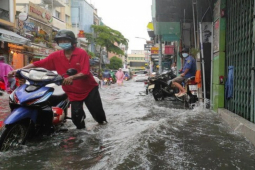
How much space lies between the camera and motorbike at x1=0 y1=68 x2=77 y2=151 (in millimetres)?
3076

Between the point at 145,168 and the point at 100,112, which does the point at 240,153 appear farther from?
the point at 100,112

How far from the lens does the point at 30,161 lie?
9.64 ft

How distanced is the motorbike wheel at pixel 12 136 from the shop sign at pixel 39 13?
19.8 m

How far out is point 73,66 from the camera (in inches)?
161

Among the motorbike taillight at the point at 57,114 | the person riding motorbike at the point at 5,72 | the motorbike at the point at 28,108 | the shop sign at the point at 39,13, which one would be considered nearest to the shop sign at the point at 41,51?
the shop sign at the point at 39,13

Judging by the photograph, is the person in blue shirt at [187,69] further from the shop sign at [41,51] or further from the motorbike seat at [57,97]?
the shop sign at [41,51]

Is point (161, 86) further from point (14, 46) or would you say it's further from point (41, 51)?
point (41, 51)

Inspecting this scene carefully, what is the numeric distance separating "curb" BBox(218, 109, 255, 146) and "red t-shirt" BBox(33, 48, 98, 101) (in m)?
2.29

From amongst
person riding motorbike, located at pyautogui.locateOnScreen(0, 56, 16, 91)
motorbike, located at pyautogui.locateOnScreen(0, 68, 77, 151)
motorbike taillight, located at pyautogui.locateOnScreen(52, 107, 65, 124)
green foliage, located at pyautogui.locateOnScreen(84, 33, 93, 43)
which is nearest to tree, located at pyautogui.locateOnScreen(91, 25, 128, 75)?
green foliage, located at pyautogui.locateOnScreen(84, 33, 93, 43)

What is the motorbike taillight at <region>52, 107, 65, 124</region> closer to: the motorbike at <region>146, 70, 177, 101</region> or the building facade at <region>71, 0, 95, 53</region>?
the motorbike at <region>146, 70, 177, 101</region>

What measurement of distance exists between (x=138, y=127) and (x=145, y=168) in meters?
2.17

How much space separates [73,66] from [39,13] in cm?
2043

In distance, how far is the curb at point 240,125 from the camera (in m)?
3.60

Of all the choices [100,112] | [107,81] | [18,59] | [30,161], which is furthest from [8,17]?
[30,161]
